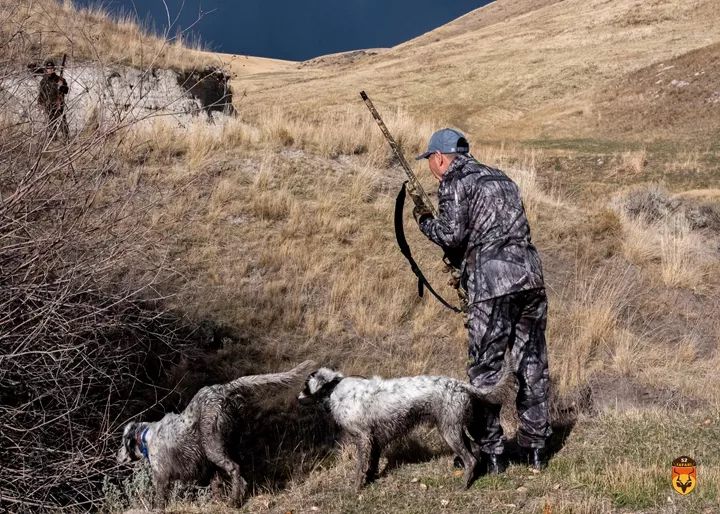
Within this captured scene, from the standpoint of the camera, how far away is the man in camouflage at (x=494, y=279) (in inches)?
190

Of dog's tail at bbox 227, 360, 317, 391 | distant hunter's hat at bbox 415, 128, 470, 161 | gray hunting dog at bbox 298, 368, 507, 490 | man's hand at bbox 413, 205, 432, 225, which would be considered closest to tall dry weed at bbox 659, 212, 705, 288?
gray hunting dog at bbox 298, 368, 507, 490

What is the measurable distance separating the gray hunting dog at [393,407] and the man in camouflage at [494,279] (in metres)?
0.19

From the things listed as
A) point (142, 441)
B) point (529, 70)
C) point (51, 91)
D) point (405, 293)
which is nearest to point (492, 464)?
point (142, 441)

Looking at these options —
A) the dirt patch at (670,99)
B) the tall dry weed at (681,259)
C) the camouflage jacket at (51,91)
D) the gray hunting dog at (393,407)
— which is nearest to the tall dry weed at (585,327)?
the tall dry weed at (681,259)

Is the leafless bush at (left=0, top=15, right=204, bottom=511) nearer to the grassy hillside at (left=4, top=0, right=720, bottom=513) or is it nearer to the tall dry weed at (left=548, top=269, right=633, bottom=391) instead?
the grassy hillside at (left=4, top=0, right=720, bottom=513)

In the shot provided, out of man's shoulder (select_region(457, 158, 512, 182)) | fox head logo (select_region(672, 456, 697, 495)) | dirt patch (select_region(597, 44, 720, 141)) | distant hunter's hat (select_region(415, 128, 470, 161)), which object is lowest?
fox head logo (select_region(672, 456, 697, 495))

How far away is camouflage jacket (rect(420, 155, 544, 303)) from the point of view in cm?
480

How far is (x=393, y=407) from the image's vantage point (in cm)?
495

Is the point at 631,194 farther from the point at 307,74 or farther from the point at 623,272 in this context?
the point at 307,74

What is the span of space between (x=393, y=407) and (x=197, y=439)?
1255mm

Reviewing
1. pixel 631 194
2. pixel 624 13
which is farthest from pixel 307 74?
pixel 631 194

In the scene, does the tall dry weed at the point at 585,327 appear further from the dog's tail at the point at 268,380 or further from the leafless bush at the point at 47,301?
Result: the leafless bush at the point at 47,301

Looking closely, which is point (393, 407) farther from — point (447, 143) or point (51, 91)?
point (51, 91)

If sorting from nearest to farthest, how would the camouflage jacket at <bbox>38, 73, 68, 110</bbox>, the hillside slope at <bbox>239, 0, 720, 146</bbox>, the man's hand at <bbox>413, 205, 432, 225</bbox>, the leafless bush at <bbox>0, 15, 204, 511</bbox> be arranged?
the leafless bush at <bbox>0, 15, 204, 511</bbox> < the man's hand at <bbox>413, 205, 432, 225</bbox> < the camouflage jacket at <bbox>38, 73, 68, 110</bbox> < the hillside slope at <bbox>239, 0, 720, 146</bbox>
